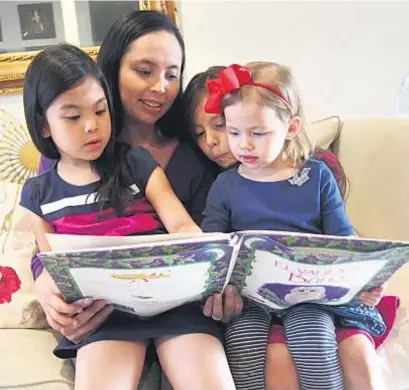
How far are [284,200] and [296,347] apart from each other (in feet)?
0.92

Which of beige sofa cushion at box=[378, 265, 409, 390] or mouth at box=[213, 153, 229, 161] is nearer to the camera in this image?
beige sofa cushion at box=[378, 265, 409, 390]

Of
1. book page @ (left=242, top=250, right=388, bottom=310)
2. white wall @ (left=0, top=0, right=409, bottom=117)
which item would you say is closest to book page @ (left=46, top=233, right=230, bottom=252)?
book page @ (left=242, top=250, right=388, bottom=310)

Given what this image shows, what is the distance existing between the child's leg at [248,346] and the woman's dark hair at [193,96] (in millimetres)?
459

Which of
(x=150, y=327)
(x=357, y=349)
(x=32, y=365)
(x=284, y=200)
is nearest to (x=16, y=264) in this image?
(x=32, y=365)

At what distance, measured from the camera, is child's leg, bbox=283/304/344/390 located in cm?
99

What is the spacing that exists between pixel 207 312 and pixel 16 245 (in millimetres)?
548

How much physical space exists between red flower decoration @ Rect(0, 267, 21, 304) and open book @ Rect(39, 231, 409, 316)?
1.03 feet

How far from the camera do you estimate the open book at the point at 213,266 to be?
34.8 inches

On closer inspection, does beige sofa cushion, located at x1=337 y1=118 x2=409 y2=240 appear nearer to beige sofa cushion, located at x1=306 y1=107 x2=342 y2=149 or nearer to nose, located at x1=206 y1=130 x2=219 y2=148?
beige sofa cushion, located at x1=306 y1=107 x2=342 y2=149

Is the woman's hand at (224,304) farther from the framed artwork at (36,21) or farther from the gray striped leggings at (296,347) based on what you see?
the framed artwork at (36,21)

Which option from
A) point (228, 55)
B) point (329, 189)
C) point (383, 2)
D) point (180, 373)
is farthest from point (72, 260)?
point (383, 2)

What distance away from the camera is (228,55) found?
79.4 inches

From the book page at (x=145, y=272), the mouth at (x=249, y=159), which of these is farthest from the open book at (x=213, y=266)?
the mouth at (x=249, y=159)

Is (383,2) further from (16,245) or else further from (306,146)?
(16,245)
